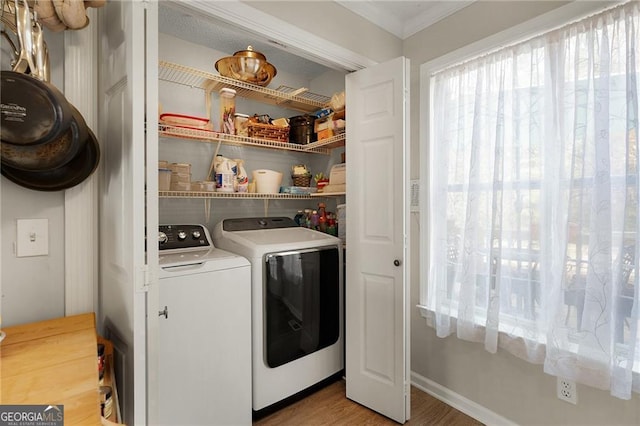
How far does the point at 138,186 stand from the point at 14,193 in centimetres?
61

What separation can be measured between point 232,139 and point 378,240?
1.25 metres

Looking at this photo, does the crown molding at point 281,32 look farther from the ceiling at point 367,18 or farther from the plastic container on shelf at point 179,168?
the plastic container on shelf at point 179,168

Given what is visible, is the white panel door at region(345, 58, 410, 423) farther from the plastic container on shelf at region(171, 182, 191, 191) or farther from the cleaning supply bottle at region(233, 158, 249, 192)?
the plastic container on shelf at region(171, 182, 191, 191)

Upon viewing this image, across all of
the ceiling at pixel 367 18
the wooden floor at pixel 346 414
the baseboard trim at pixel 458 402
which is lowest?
the wooden floor at pixel 346 414

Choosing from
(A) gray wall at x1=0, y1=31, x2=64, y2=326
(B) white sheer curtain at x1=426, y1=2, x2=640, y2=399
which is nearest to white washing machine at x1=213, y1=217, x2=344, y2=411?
(B) white sheer curtain at x1=426, y1=2, x2=640, y2=399

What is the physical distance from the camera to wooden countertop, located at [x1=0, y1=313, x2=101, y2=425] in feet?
2.14

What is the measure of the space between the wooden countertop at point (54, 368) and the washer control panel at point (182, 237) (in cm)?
85

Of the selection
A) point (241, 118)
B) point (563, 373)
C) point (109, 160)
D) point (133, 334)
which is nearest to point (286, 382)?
point (133, 334)

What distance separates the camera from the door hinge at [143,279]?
0.95 meters

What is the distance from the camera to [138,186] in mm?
942

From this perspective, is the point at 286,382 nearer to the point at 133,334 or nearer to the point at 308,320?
the point at 308,320

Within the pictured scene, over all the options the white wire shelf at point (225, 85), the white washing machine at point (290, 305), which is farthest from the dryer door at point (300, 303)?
the white wire shelf at point (225, 85)

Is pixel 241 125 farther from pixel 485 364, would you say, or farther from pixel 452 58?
pixel 485 364

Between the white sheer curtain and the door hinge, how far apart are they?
170 cm
